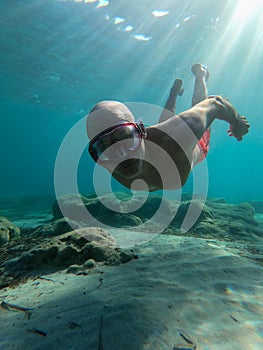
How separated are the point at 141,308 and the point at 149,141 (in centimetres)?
187

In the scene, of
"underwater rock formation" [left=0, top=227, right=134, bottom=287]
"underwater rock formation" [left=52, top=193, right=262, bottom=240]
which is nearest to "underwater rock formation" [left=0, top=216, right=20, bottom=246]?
"underwater rock formation" [left=52, top=193, right=262, bottom=240]

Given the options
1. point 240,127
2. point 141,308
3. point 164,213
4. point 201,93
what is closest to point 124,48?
point 164,213

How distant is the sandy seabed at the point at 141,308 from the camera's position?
68.7 inches

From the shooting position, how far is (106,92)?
3020cm

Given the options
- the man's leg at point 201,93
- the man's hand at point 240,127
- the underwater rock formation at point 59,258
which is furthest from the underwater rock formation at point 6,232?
the man's hand at point 240,127

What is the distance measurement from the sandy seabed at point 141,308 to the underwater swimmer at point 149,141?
4.34 ft

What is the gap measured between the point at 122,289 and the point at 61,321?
0.75m

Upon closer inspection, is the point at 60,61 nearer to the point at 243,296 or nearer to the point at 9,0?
the point at 9,0

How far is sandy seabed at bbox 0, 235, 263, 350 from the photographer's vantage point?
5.73 feet

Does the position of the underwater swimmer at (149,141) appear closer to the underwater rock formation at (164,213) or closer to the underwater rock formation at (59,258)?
the underwater rock formation at (59,258)

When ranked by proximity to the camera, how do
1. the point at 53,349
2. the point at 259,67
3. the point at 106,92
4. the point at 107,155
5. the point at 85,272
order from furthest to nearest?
the point at 106,92
the point at 259,67
the point at 85,272
the point at 107,155
the point at 53,349

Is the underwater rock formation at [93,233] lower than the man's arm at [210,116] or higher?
lower

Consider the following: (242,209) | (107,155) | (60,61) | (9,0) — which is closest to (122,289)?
(107,155)

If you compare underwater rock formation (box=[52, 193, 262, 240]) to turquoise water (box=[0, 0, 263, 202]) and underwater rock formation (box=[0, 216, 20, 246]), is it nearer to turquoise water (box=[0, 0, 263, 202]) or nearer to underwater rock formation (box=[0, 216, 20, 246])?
underwater rock formation (box=[0, 216, 20, 246])
